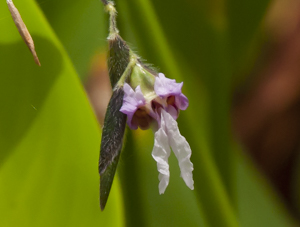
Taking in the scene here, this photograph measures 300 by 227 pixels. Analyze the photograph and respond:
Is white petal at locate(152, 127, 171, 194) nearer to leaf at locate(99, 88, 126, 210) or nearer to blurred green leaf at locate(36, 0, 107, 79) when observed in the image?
leaf at locate(99, 88, 126, 210)

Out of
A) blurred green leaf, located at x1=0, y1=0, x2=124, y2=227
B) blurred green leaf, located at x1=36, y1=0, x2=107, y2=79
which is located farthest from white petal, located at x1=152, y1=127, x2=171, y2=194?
blurred green leaf, located at x1=36, y1=0, x2=107, y2=79

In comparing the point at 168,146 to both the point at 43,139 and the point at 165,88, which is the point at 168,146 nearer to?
the point at 165,88

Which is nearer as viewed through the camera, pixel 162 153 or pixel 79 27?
pixel 162 153

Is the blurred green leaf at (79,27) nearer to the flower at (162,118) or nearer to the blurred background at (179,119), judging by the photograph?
the blurred background at (179,119)

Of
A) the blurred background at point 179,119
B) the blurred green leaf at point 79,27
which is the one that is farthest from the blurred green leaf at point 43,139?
the blurred green leaf at point 79,27

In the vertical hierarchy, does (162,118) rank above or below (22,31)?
below

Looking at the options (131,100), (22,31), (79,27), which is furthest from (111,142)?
(79,27)

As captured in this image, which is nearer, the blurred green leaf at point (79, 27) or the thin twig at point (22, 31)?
the thin twig at point (22, 31)
